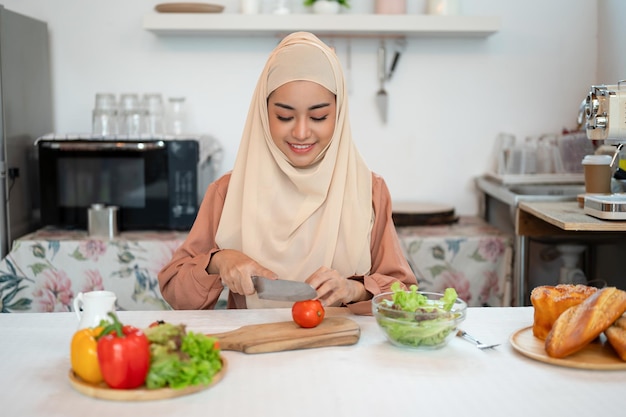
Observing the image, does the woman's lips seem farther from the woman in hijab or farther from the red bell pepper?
the red bell pepper

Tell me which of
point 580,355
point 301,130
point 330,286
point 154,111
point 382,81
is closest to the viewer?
point 580,355

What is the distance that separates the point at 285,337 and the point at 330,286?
0.84ft

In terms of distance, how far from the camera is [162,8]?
3.30 m

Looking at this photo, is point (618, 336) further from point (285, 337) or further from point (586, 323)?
point (285, 337)

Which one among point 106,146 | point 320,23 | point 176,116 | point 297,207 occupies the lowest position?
point 297,207

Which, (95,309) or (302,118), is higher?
(302,118)

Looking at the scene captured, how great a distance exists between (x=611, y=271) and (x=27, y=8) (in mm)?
2867

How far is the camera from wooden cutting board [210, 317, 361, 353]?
1.44 meters

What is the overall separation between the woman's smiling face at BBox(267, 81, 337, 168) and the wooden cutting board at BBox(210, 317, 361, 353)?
1.72ft

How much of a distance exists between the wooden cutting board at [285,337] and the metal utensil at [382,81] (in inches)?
82.9

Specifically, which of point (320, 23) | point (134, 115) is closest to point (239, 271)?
point (134, 115)

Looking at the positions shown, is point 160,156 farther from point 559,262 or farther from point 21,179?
point 559,262

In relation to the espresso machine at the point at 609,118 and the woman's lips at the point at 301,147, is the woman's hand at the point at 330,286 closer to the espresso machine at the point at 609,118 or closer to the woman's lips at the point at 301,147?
the woman's lips at the point at 301,147

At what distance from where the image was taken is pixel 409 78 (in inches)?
140
